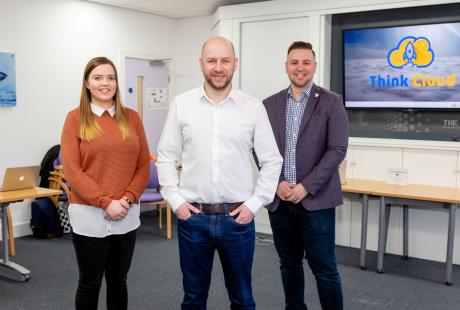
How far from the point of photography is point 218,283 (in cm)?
388

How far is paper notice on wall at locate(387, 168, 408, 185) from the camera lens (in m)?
4.46

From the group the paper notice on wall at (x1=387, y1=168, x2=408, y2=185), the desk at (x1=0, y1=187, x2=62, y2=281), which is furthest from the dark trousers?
the paper notice on wall at (x1=387, y1=168, x2=408, y2=185)

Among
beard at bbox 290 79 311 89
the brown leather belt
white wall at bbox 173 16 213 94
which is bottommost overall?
the brown leather belt

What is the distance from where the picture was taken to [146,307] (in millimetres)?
3418

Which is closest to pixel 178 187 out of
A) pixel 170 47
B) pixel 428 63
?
pixel 428 63

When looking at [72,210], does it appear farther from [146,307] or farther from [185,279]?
[146,307]

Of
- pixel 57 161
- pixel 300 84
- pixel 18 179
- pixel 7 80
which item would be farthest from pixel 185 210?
pixel 7 80

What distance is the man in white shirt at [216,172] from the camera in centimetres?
214

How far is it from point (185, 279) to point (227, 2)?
163 inches

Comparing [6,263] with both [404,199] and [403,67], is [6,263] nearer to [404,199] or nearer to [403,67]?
[404,199]

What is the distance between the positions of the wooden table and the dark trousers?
237cm

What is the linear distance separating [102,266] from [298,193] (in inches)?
38.6

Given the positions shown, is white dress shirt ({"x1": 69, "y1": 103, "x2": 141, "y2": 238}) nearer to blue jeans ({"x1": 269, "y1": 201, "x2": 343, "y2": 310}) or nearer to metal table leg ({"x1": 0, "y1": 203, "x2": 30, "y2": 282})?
blue jeans ({"x1": 269, "y1": 201, "x2": 343, "y2": 310})

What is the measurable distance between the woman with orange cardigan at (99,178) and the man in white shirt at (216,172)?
0.80 feet
